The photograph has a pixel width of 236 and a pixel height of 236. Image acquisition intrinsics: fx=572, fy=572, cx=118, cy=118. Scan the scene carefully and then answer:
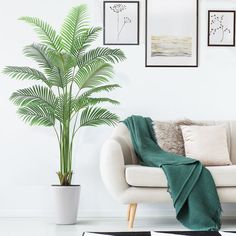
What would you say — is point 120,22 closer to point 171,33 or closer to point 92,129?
point 171,33

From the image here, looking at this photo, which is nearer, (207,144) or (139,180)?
(139,180)

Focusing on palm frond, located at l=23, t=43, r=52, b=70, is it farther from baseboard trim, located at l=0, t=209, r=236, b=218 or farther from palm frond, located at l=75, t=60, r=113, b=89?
baseboard trim, located at l=0, t=209, r=236, b=218

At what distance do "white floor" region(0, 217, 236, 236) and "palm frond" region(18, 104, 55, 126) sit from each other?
831mm

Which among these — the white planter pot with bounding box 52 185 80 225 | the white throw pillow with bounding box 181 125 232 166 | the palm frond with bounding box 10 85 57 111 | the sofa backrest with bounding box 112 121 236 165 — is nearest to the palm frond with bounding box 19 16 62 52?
the palm frond with bounding box 10 85 57 111

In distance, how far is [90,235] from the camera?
3.66 m

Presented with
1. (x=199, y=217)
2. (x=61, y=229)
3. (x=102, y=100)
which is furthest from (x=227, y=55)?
(x=61, y=229)

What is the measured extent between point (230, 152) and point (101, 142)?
45.2 inches

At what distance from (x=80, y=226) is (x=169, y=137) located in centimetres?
105

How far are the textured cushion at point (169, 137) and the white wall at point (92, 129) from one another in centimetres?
35

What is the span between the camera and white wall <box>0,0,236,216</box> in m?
5.13

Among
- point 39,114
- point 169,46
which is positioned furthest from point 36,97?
point 169,46

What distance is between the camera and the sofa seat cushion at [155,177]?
14.1 ft

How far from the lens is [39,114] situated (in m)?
4.74

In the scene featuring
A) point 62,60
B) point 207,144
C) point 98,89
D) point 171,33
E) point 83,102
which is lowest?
point 207,144
